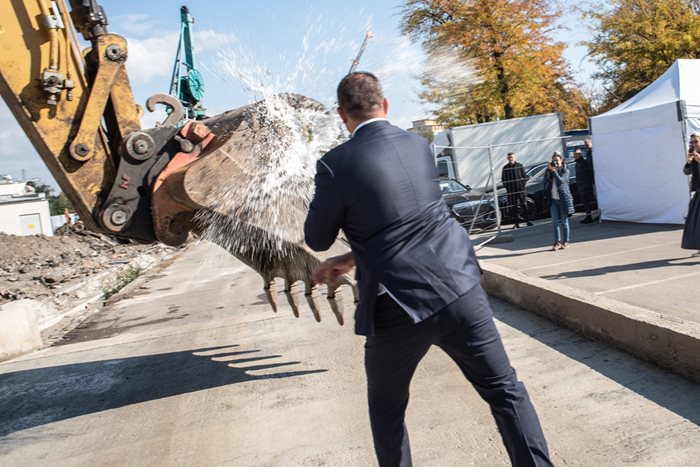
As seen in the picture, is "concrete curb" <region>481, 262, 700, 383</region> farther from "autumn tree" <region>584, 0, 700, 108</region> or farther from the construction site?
"autumn tree" <region>584, 0, 700, 108</region>

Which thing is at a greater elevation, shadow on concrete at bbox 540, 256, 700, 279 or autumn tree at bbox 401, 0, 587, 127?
autumn tree at bbox 401, 0, 587, 127

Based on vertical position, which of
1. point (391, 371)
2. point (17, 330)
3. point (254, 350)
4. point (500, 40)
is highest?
point (500, 40)

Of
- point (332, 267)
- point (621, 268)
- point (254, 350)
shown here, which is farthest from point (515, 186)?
point (332, 267)

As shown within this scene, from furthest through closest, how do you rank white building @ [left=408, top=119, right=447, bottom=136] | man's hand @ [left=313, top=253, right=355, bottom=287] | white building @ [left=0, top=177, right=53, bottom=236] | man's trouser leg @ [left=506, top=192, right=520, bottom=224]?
1. white building @ [left=0, top=177, right=53, bottom=236]
2. man's trouser leg @ [left=506, top=192, right=520, bottom=224]
3. white building @ [left=408, top=119, right=447, bottom=136]
4. man's hand @ [left=313, top=253, right=355, bottom=287]

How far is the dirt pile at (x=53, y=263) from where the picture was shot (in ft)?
38.9

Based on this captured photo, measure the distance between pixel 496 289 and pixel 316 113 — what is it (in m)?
3.16

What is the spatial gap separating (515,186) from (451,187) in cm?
225

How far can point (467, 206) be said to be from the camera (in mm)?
13469

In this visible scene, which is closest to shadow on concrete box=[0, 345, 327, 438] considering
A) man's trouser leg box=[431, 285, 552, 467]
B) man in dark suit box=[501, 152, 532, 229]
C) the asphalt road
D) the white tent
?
the asphalt road

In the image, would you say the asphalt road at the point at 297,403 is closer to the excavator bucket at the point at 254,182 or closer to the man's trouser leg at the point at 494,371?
the man's trouser leg at the point at 494,371

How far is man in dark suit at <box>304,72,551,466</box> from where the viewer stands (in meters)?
2.39

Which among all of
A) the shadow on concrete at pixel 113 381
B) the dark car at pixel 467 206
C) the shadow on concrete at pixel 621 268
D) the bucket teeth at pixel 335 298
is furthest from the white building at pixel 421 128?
the shadow on concrete at pixel 621 268

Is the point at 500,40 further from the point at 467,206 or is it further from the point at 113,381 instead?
the point at 113,381

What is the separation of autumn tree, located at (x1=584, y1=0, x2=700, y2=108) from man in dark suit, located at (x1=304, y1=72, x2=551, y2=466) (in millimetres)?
23332
